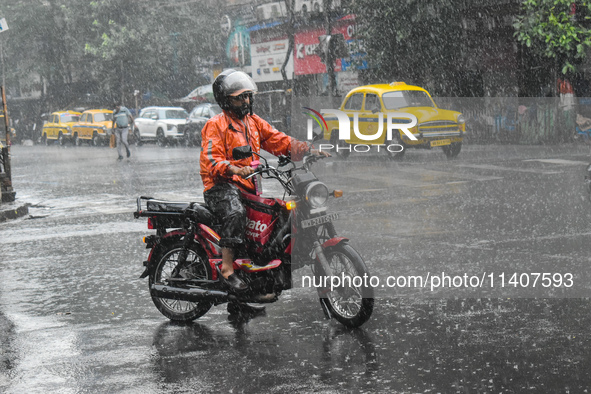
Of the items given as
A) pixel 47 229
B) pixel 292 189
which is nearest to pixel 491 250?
pixel 292 189

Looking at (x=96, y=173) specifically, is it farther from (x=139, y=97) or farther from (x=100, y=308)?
(x=139, y=97)

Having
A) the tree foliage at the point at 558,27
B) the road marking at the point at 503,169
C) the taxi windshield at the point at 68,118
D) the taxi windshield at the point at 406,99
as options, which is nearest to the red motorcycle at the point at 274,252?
the road marking at the point at 503,169

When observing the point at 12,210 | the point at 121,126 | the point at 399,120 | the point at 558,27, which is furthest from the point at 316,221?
the point at 121,126

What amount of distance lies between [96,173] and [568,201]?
13152 millimetres

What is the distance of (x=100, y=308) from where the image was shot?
6.84 m

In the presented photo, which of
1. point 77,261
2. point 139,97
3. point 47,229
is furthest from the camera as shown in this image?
point 139,97

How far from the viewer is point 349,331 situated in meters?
5.74

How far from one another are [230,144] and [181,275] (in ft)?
3.62

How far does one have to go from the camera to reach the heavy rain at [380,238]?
5.04 meters

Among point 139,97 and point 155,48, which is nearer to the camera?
point 155,48

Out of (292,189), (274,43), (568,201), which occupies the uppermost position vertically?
(274,43)

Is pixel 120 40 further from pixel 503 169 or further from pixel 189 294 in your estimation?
pixel 189 294

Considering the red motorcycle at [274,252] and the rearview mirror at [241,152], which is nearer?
the rearview mirror at [241,152]

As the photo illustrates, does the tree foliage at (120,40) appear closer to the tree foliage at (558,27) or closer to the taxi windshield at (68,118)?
the taxi windshield at (68,118)
